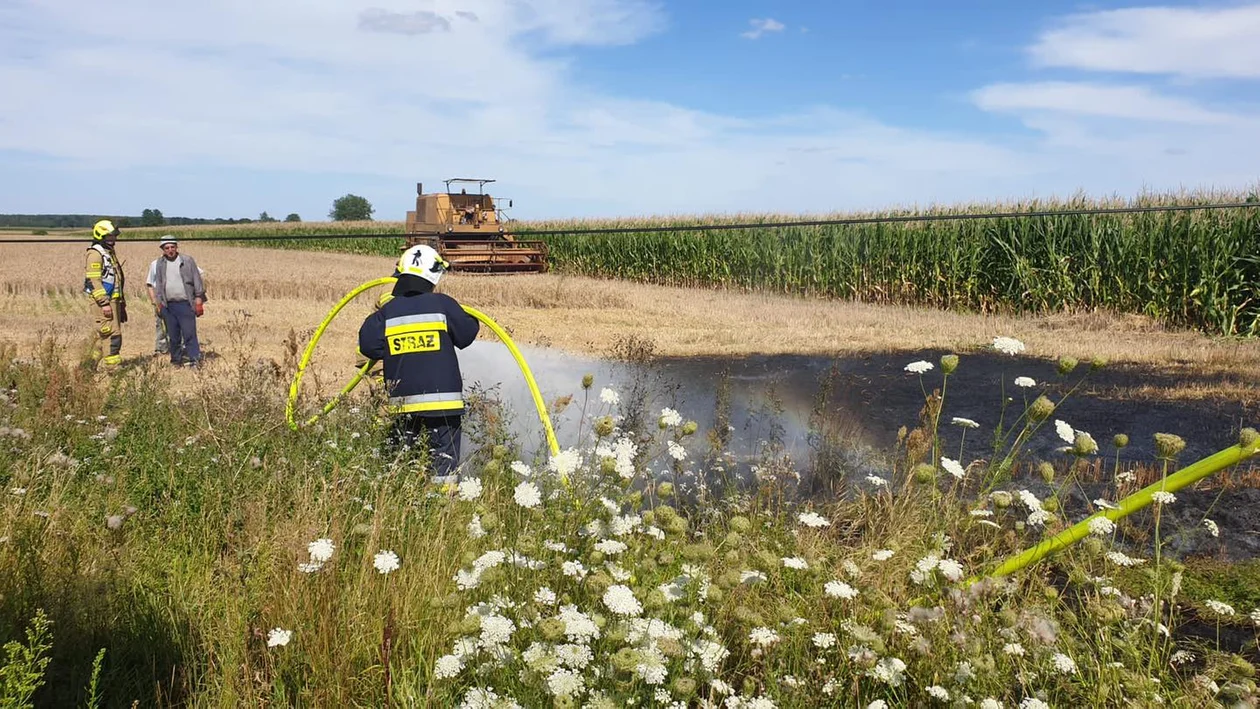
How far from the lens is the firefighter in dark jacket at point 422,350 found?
5.63 m

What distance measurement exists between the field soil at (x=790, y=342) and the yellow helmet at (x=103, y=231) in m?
1.69

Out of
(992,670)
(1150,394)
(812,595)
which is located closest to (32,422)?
(812,595)

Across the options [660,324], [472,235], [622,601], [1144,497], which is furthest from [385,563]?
[472,235]

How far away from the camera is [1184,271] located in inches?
634

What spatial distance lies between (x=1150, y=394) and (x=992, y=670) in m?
9.36

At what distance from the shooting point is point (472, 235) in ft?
89.9

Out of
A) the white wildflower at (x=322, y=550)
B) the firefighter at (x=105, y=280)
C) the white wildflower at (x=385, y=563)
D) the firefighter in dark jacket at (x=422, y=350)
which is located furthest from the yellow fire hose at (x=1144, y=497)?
the firefighter at (x=105, y=280)

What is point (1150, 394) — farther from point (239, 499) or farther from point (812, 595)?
point (239, 499)

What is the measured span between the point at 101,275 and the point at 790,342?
371 inches

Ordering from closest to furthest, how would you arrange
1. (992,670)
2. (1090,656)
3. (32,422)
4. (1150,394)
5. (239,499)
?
1. (992,670)
2. (1090,656)
3. (239,499)
4. (32,422)
5. (1150,394)

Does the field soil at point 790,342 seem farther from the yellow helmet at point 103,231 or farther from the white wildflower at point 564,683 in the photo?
the white wildflower at point 564,683

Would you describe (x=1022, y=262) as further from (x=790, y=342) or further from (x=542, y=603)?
(x=542, y=603)

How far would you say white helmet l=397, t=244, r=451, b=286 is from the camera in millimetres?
5758

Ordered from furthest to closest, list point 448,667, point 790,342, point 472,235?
point 472,235 → point 790,342 → point 448,667
